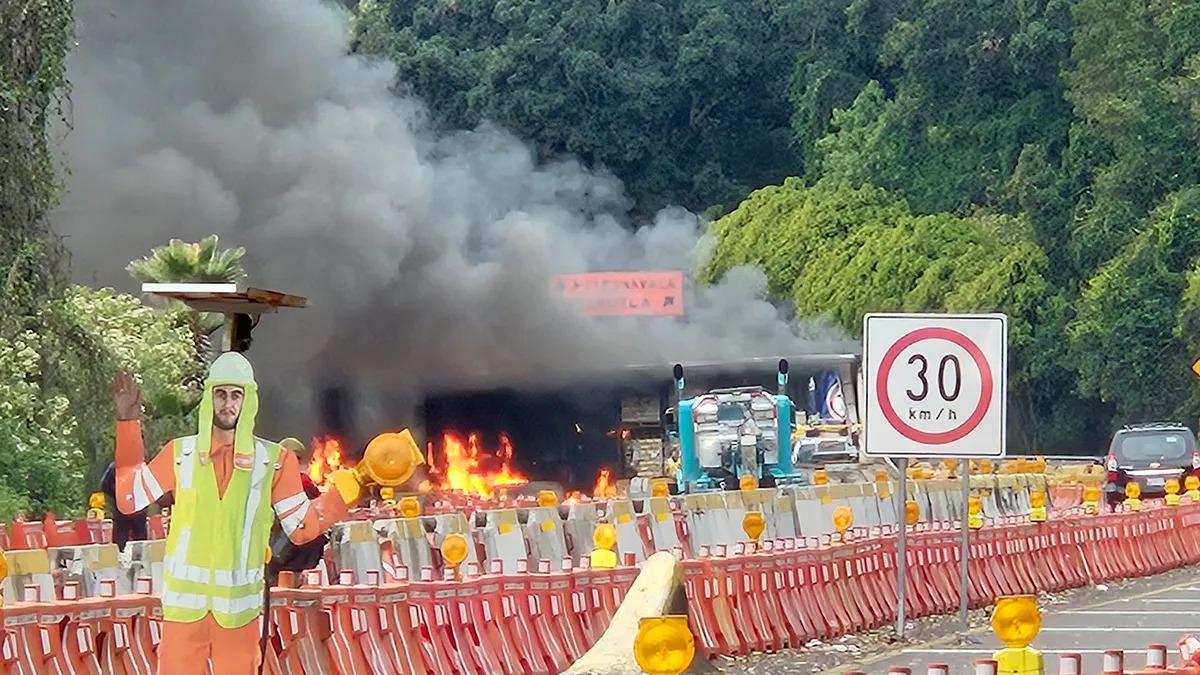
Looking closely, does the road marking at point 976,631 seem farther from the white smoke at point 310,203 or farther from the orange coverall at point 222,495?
the white smoke at point 310,203

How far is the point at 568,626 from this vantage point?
13.8 meters

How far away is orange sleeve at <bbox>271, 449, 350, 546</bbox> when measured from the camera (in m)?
8.63

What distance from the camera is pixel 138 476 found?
8.73m

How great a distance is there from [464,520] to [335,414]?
79.9ft

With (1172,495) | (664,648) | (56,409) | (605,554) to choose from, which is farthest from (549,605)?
(56,409)

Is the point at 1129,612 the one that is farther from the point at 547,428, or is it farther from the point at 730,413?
the point at 547,428

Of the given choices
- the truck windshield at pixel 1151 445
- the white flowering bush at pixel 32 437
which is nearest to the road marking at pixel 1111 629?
the white flowering bush at pixel 32 437

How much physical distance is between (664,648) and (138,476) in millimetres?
2323

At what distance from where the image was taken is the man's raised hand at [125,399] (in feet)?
28.9

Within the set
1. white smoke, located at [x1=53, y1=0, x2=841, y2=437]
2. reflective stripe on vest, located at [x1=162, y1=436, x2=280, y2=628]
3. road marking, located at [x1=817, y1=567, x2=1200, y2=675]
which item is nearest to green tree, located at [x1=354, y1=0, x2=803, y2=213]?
white smoke, located at [x1=53, y1=0, x2=841, y2=437]

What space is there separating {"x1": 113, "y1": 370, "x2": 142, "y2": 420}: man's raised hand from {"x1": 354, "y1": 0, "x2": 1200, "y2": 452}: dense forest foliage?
44.2 m

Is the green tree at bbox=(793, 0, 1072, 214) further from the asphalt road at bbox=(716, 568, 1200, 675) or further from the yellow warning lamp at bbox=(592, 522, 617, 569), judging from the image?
the yellow warning lamp at bbox=(592, 522, 617, 569)

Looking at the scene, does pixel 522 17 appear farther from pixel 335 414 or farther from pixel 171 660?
pixel 171 660

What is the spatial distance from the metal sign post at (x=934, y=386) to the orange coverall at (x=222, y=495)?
6.74 meters
